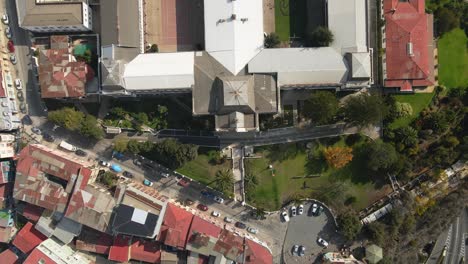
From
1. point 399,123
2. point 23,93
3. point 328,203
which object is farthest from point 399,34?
point 23,93

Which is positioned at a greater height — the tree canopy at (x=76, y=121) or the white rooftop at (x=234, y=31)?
the white rooftop at (x=234, y=31)

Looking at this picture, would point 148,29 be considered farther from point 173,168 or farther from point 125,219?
point 125,219

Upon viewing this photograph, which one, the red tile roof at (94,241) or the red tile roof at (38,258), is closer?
the red tile roof at (38,258)

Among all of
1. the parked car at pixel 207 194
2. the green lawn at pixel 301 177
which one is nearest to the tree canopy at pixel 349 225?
the green lawn at pixel 301 177

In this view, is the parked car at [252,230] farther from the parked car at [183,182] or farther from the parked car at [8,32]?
the parked car at [8,32]

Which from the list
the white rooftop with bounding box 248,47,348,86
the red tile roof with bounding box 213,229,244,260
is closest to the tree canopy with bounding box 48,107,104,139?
the red tile roof with bounding box 213,229,244,260

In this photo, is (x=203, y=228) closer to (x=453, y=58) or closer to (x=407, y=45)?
(x=407, y=45)

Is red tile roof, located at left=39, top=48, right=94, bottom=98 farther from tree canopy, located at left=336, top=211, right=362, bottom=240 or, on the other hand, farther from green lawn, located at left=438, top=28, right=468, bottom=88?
green lawn, located at left=438, top=28, right=468, bottom=88

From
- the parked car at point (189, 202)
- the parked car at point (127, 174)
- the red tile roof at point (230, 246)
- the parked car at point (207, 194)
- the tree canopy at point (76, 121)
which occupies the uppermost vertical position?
the tree canopy at point (76, 121)

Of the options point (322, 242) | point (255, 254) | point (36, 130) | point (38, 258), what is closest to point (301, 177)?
point (322, 242)
